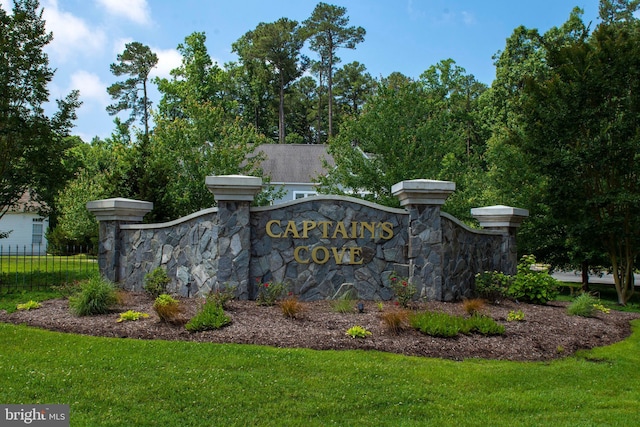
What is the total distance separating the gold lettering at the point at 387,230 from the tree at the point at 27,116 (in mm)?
8462

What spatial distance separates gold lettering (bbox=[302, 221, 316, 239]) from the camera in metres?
10.4

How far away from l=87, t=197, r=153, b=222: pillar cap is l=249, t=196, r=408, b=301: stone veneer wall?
3131 millimetres

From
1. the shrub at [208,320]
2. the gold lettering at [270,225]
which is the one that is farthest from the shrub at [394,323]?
the gold lettering at [270,225]

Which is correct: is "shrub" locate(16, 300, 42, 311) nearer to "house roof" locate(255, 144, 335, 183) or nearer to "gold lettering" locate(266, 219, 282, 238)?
"gold lettering" locate(266, 219, 282, 238)

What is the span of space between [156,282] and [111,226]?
214 cm

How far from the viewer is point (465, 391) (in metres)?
5.68

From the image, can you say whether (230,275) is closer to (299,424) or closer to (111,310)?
(111,310)

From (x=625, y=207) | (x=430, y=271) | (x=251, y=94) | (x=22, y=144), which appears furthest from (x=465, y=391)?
(x=251, y=94)

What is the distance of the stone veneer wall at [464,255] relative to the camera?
35.1 ft

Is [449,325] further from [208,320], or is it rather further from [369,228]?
[208,320]

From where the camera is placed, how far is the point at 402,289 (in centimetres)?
984

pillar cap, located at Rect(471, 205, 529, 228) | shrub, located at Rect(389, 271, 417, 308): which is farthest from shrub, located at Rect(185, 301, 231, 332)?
pillar cap, located at Rect(471, 205, 529, 228)

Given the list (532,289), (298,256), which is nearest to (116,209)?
(298,256)

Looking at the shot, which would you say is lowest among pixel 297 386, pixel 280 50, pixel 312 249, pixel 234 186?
pixel 297 386
